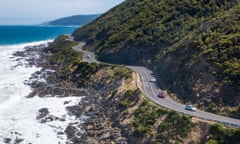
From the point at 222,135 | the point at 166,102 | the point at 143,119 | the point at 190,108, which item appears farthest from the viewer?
the point at 166,102

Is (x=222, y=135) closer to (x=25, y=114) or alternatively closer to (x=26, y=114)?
(x=26, y=114)

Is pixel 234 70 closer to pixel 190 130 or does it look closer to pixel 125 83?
pixel 190 130

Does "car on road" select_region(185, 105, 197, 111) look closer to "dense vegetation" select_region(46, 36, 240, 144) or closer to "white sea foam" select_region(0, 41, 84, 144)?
"dense vegetation" select_region(46, 36, 240, 144)

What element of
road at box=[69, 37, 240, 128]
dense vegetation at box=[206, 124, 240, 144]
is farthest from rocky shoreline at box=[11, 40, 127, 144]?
dense vegetation at box=[206, 124, 240, 144]

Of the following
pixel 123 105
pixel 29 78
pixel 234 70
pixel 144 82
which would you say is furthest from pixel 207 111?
pixel 29 78

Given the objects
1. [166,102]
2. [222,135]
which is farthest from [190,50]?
[222,135]

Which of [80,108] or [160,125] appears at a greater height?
[160,125]
